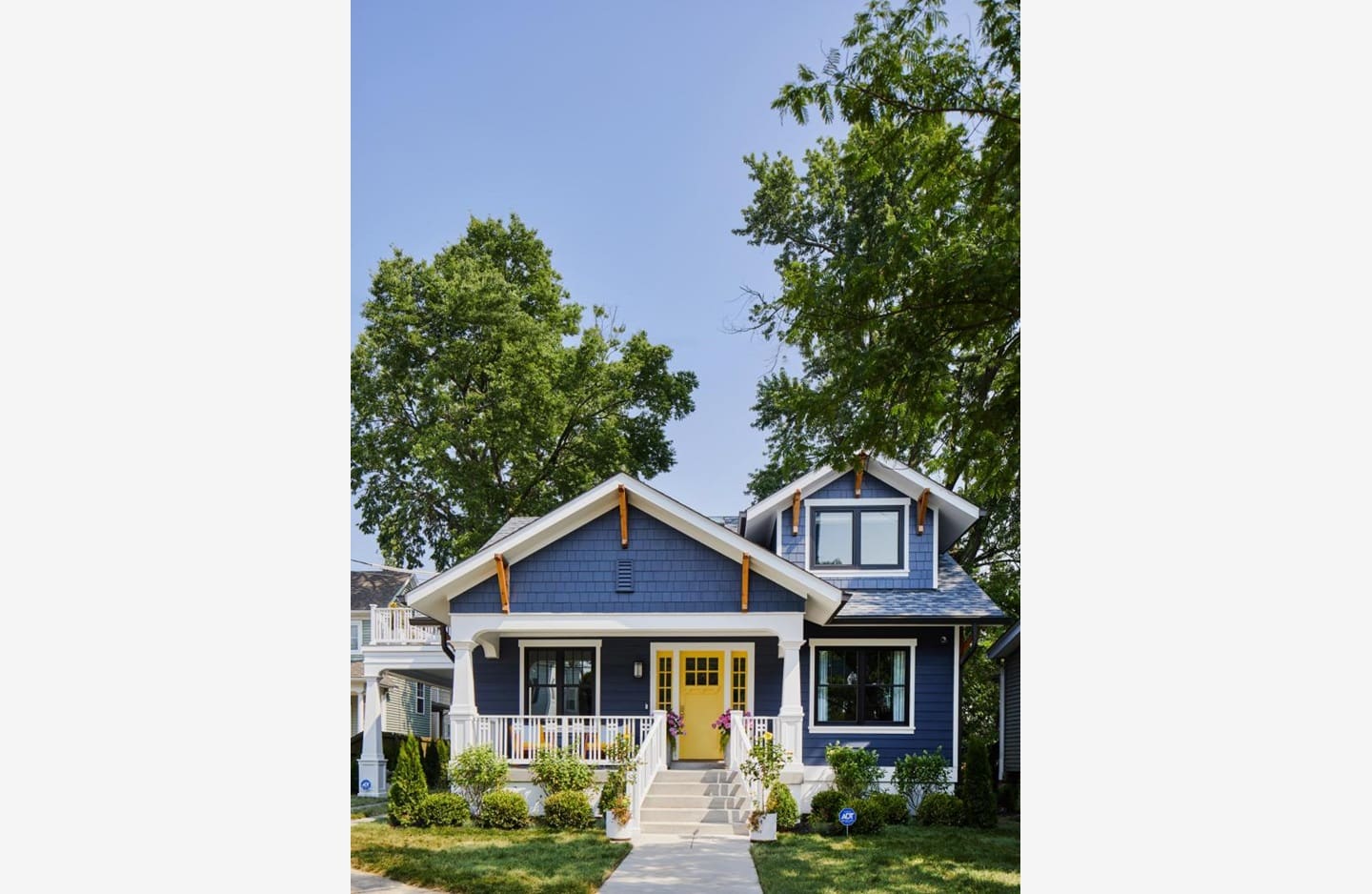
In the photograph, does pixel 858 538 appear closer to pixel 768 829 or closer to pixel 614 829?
pixel 768 829

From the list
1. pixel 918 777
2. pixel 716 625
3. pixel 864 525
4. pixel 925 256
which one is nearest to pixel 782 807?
pixel 716 625

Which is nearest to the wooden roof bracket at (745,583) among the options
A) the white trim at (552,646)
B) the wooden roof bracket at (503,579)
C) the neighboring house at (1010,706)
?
the white trim at (552,646)

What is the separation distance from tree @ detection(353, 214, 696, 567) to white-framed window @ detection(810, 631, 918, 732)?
284 inches

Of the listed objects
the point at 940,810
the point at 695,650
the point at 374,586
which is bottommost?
the point at 940,810

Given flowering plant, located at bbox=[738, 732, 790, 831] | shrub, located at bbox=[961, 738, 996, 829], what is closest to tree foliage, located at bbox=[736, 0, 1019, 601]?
flowering plant, located at bbox=[738, 732, 790, 831]

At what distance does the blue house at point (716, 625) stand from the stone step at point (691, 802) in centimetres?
3

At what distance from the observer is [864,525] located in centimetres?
1122

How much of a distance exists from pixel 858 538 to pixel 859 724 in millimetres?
1912

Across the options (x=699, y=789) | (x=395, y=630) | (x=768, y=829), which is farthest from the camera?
(x=395, y=630)

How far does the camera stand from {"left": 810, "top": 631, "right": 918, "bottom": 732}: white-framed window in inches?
415

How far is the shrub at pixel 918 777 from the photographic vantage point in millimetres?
9828
